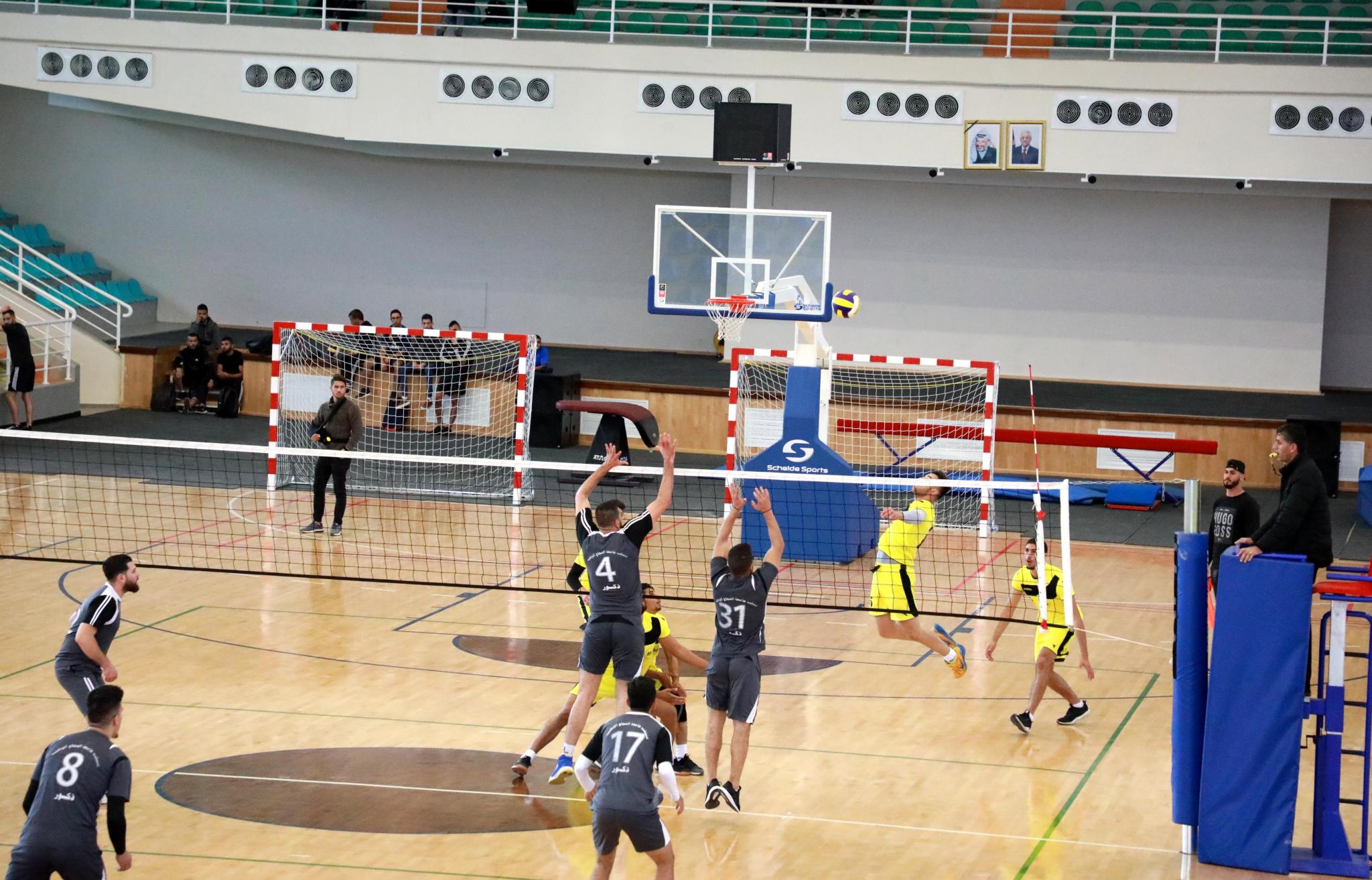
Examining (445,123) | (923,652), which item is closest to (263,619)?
(923,652)

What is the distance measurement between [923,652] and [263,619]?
5.85 metres

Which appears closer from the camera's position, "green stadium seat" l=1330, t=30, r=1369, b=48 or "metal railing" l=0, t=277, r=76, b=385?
"metal railing" l=0, t=277, r=76, b=385

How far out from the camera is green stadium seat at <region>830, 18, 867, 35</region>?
25.1 meters

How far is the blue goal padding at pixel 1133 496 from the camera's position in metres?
21.3

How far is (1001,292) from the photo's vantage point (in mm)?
26828

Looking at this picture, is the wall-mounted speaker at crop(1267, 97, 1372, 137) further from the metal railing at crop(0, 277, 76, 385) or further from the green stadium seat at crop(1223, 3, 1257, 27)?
the metal railing at crop(0, 277, 76, 385)

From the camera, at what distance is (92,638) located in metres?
9.05

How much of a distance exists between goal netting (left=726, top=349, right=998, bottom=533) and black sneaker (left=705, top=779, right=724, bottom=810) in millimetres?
9763

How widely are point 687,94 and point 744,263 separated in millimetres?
6635

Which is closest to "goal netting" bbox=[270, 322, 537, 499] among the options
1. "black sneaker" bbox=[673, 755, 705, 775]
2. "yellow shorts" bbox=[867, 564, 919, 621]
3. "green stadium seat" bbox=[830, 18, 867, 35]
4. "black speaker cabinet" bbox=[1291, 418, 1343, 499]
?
"green stadium seat" bbox=[830, 18, 867, 35]

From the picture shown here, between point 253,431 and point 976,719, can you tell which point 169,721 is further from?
point 253,431

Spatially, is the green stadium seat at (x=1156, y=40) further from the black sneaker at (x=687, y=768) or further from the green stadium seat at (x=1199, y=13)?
the black sneaker at (x=687, y=768)

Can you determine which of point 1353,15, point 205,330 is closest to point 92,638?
point 205,330

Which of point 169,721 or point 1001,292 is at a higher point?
point 1001,292
